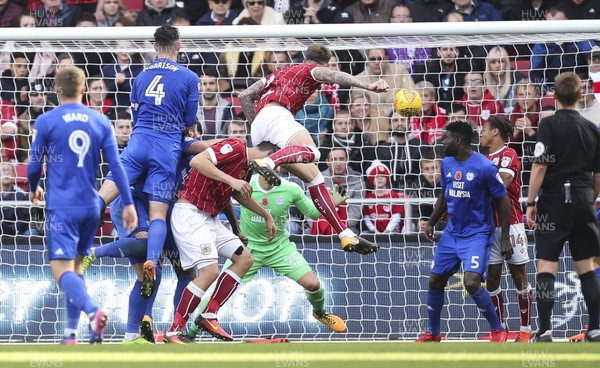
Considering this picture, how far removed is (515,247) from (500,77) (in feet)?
8.85

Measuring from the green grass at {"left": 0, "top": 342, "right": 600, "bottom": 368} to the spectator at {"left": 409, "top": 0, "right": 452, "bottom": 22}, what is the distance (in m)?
6.79

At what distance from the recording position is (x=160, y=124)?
9438 millimetres

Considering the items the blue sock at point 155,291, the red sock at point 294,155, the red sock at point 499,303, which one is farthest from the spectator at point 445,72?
the blue sock at point 155,291

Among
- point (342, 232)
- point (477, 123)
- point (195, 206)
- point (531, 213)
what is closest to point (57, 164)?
point (195, 206)

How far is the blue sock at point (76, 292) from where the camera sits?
25.1 feet

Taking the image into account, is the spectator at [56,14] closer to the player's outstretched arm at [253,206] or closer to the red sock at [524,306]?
the player's outstretched arm at [253,206]

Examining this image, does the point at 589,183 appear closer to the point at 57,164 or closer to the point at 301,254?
the point at 301,254

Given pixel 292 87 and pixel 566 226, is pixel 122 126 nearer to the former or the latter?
pixel 292 87

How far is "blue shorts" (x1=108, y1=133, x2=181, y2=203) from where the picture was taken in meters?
9.37

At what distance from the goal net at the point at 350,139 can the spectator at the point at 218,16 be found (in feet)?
4.09

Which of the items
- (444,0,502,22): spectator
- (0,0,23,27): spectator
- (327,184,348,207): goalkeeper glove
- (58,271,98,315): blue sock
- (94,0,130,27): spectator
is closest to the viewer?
(58,271,98,315): blue sock

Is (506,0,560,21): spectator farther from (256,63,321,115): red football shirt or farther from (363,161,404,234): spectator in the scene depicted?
(256,63,321,115): red football shirt

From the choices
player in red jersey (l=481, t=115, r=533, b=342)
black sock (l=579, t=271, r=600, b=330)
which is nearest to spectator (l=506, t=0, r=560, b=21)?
→ player in red jersey (l=481, t=115, r=533, b=342)

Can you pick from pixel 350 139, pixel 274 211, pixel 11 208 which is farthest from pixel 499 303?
pixel 11 208
